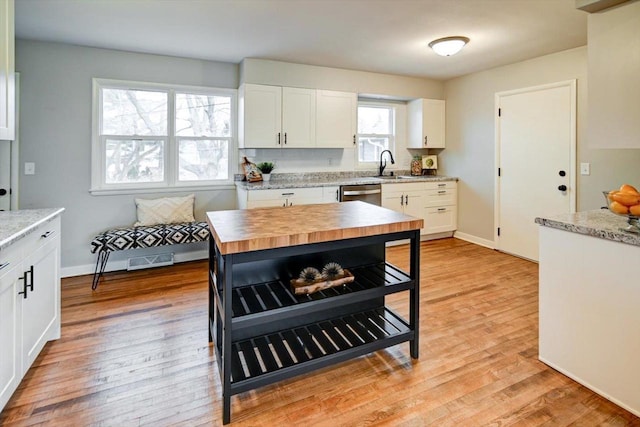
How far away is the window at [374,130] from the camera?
5.48 m

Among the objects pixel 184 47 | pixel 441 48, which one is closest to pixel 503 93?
pixel 441 48

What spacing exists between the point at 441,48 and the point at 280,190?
91.7 inches

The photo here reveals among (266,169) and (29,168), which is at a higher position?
(266,169)

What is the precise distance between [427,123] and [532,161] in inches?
66.0

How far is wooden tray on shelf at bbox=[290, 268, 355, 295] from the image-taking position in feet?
6.40

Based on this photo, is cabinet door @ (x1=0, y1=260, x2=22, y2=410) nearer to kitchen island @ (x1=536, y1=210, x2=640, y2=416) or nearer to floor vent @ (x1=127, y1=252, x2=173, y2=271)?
floor vent @ (x1=127, y1=252, x2=173, y2=271)

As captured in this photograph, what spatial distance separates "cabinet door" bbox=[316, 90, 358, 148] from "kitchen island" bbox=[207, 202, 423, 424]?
2.50m

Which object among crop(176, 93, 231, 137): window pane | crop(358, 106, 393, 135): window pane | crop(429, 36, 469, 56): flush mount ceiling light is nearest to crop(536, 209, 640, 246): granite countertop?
crop(429, 36, 469, 56): flush mount ceiling light

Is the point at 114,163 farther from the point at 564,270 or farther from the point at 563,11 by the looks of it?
the point at 563,11

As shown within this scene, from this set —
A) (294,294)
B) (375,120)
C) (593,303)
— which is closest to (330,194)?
(375,120)

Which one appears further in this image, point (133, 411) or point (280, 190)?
point (280, 190)

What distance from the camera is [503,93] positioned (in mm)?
4621

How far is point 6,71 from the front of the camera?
86.6 inches

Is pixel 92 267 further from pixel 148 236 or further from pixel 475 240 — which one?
pixel 475 240
